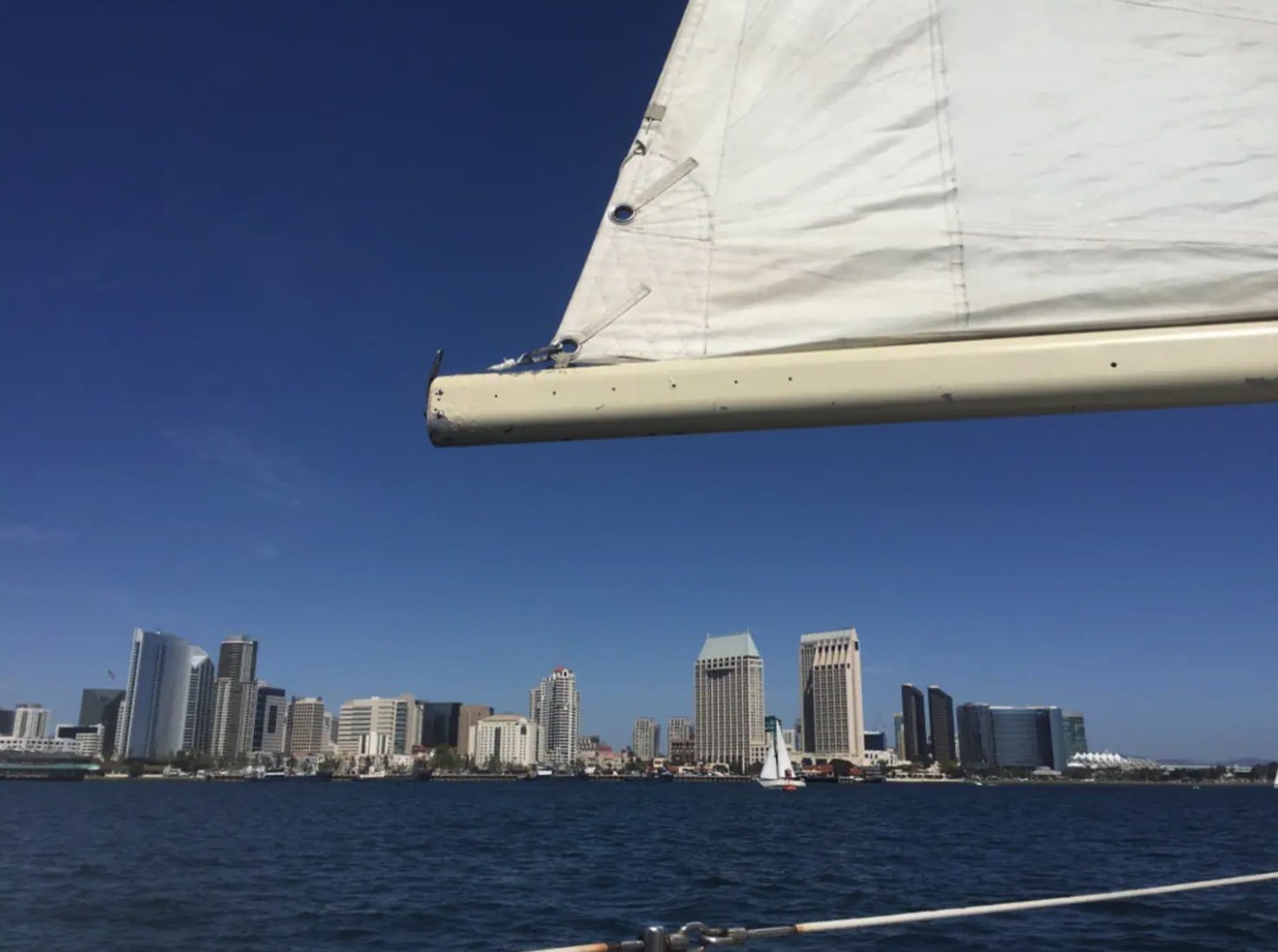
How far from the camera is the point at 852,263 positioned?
2.25 m

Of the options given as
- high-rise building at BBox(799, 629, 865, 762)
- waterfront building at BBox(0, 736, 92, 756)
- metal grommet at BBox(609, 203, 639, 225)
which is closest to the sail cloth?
metal grommet at BBox(609, 203, 639, 225)

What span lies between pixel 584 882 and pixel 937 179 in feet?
67.9

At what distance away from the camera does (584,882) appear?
20500 mm

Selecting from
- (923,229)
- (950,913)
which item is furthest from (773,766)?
(923,229)

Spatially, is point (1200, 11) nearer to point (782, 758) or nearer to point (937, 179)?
point (937, 179)

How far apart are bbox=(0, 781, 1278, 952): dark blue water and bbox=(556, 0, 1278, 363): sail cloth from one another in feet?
38.4

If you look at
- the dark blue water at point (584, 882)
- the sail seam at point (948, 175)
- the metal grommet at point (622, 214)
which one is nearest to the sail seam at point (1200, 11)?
the sail seam at point (948, 175)

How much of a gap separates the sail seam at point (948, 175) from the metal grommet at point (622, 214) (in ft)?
2.48

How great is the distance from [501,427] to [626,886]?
19.3 metres

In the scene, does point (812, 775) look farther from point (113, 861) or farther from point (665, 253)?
point (665, 253)

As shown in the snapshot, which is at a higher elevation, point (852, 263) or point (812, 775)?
point (852, 263)

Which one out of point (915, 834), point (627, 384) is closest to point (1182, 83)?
point (627, 384)

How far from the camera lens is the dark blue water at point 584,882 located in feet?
47.8

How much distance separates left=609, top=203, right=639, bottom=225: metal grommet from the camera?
2.33 metres
